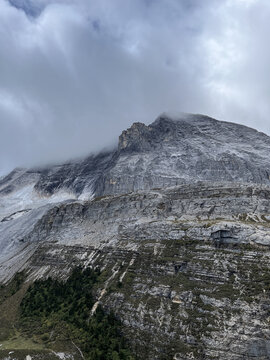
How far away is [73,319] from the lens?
2218 inches

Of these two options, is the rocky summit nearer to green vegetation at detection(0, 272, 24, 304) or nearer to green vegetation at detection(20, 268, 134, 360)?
green vegetation at detection(20, 268, 134, 360)

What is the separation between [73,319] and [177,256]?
1001 inches

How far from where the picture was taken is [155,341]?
44.6 metres

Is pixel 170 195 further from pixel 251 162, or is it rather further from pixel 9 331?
pixel 251 162

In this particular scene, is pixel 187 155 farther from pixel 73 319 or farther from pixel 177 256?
pixel 73 319

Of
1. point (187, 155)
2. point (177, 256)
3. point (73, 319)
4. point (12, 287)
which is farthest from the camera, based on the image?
point (187, 155)

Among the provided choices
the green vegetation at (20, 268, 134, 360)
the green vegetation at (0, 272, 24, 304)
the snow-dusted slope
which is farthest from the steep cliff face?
the green vegetation at (20, 268, 134, 360)

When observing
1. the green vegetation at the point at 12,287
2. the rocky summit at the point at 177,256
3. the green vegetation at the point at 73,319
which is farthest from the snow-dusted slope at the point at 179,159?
the green vegetation at the point at 73,319

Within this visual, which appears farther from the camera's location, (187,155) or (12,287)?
(187,155)

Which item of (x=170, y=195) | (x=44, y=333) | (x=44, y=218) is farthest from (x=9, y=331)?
(x=44, y=218)

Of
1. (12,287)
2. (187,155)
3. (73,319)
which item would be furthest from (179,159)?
(73,319)

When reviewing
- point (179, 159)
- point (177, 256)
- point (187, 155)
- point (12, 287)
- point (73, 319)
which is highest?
point (187, 155)

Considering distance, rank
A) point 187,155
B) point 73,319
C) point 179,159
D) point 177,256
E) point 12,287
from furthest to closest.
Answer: point 187,155
point 179,159
point 12,287
point 177,256
point 73,319

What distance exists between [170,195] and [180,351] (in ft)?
186
